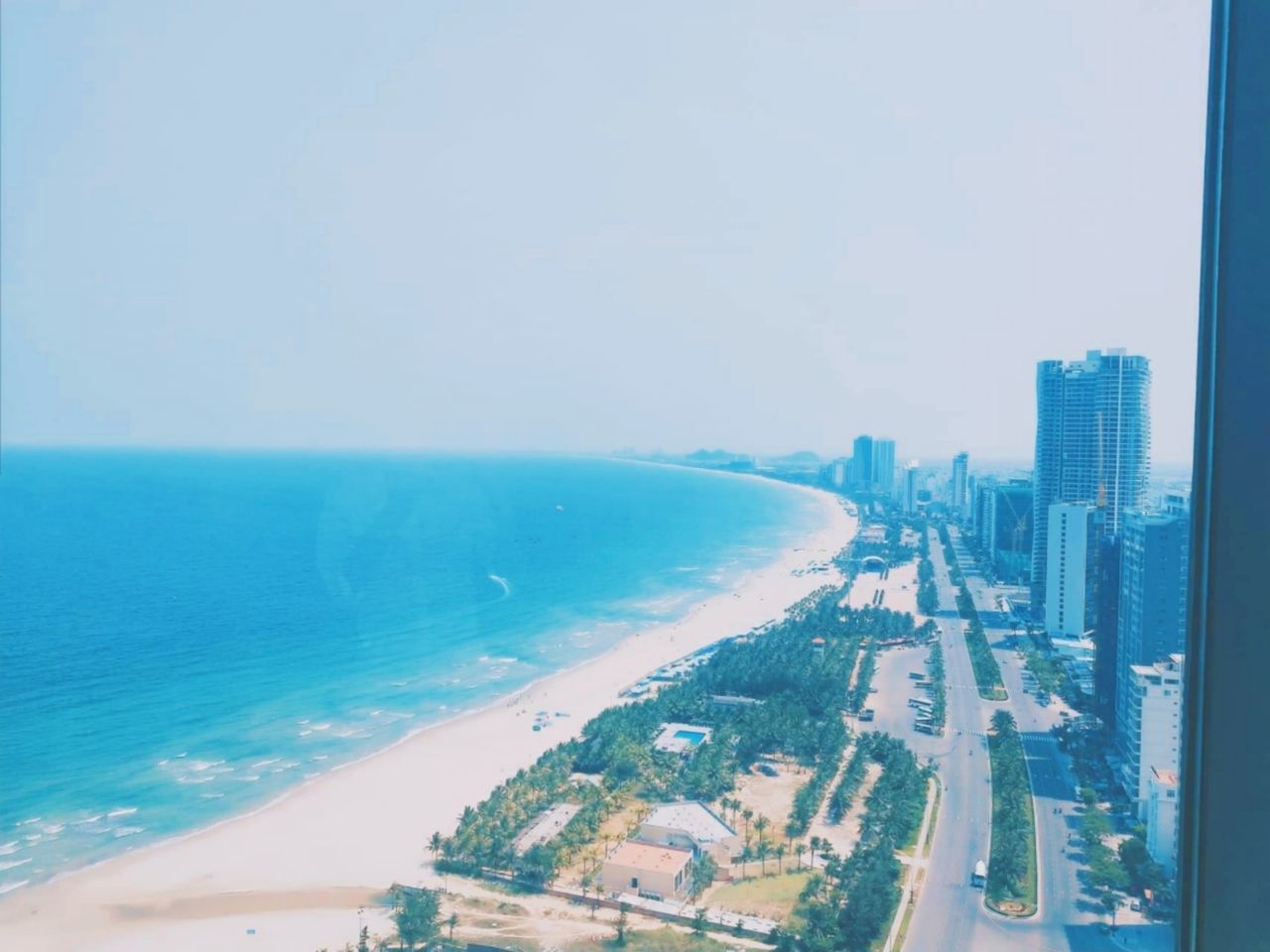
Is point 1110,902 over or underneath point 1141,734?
underneath

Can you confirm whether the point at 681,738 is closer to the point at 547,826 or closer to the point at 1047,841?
the point at 547,826

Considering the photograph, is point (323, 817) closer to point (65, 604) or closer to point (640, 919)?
point (640, 919)

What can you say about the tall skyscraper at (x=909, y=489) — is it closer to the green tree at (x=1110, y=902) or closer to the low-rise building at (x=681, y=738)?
the low-rise building at (x=681, y=738)

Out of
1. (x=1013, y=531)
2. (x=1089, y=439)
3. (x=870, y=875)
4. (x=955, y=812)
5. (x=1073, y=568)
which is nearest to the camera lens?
(x=870, y=875)

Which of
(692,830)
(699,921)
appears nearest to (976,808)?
(692,830)

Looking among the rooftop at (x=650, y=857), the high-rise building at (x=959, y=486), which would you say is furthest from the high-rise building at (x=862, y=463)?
the rooftop at (x=650, y=857)

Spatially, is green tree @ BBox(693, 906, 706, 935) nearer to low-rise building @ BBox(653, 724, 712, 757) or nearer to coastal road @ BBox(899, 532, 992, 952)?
coastal road @ BBox(899, 532, 992, 952)

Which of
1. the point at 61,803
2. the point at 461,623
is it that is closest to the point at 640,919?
the point at 61,803
